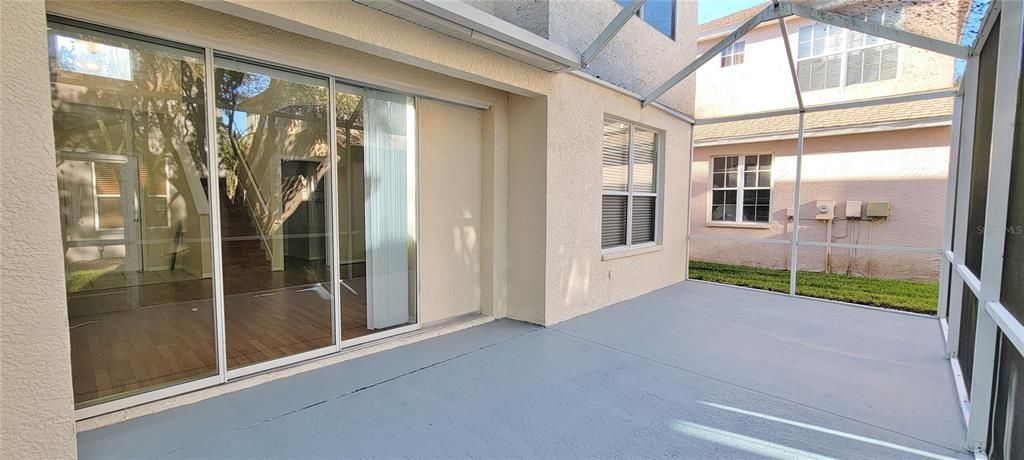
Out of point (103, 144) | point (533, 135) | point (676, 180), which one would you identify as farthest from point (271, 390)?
point (676, 180)

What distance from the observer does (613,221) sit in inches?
253

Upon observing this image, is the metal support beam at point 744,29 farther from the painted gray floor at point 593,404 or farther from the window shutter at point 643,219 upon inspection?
the painted gray floor at point 593,404

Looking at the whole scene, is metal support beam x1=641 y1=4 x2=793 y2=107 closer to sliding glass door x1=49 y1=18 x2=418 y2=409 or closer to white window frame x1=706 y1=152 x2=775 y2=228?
sliding glass door x1=49 y1=18 x2=418 y2=409

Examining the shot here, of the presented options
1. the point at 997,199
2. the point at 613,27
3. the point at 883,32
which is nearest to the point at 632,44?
the point at 613,27

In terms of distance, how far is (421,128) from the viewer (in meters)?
4.68

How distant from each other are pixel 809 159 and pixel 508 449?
10095 mm

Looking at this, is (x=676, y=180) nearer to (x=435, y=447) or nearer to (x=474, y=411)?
(x=474, y=411)

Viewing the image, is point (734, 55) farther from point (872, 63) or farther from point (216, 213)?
point (216, 213)

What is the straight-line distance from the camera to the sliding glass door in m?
3.30

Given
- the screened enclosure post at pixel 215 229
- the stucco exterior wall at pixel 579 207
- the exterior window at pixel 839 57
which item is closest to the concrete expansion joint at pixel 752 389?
the stucco exterior wall at pixel 579 207

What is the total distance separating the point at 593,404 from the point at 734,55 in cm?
1078

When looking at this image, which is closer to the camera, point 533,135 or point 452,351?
point 452,351

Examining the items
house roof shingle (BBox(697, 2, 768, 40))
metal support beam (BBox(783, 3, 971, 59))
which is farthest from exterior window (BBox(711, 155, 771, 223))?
metal support beam (BBox(783, 3, 971, 59))

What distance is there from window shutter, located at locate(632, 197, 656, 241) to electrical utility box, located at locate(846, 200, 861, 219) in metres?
4.89
